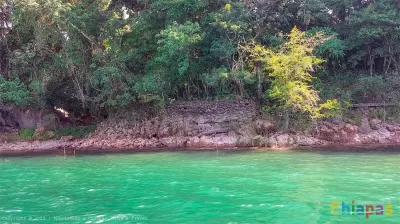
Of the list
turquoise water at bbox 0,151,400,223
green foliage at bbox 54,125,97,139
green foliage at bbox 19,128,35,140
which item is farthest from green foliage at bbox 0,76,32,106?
turquoise water at bbox 0,151,400,223

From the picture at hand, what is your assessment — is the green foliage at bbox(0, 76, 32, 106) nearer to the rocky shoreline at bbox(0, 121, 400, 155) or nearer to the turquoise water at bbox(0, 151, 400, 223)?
the rocky shoreline at bbox(0, 121, 400, 155)

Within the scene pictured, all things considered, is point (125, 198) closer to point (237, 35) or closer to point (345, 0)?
point (237, 35)

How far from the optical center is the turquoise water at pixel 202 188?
7039mm

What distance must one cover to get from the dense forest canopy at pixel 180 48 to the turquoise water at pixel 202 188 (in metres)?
5.70

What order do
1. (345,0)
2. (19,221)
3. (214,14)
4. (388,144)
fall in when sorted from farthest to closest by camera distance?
1. (345,0)
2. (214,14)
3. (388,144)
4. (19,221)

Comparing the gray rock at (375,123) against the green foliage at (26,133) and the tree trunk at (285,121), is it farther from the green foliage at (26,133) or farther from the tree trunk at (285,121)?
the green foliage at (26,133)

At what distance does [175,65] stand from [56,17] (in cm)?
632

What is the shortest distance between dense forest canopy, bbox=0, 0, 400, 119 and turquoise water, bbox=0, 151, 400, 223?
570 centimetres

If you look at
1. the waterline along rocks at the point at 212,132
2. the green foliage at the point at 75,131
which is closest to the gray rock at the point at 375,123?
the waterline along rocks at the point at 212,132

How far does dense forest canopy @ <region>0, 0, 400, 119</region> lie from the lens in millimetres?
18172

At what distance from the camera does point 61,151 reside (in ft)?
60.4

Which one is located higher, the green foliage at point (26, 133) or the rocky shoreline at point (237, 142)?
the green foliage at point (26, 133)

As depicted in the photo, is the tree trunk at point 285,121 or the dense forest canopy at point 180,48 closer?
the dense forest canopy at point 180,48

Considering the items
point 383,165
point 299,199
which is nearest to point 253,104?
point 383,165
